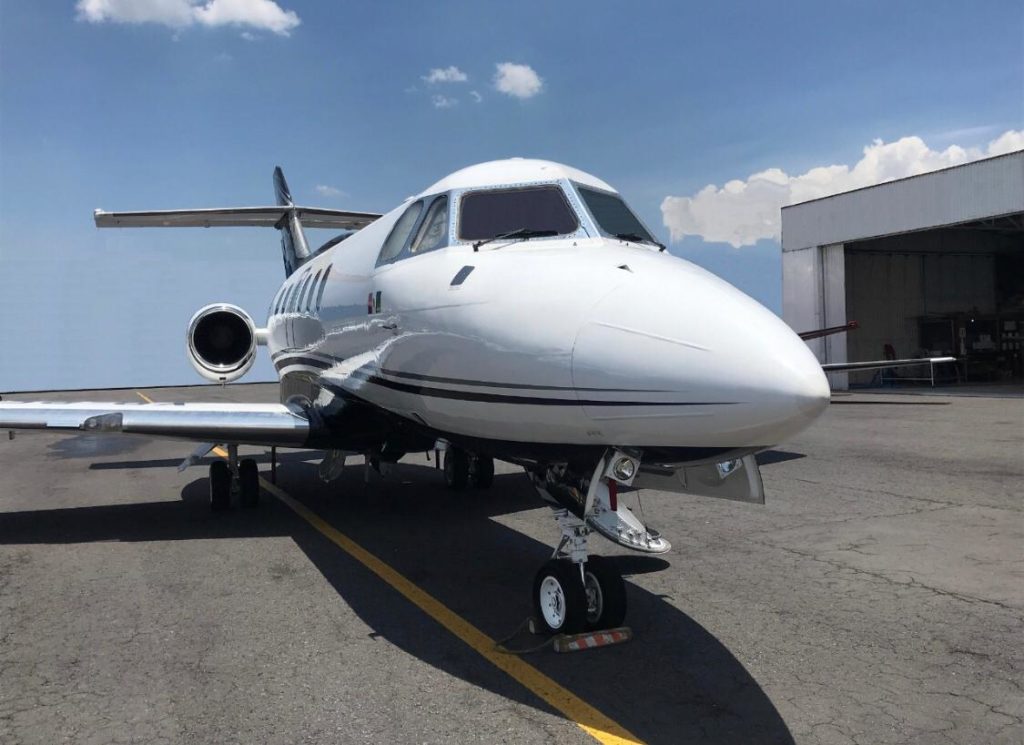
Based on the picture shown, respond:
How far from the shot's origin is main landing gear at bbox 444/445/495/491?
392 inches

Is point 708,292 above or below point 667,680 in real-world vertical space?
above

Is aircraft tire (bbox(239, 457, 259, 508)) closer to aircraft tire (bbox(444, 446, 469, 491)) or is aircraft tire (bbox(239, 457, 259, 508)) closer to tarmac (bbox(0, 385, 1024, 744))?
tarmac (bbox(0, 385, 1024, 744))

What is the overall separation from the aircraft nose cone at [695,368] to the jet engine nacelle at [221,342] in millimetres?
8979

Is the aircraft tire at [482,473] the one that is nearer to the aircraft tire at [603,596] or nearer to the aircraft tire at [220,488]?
the aircraft tire at [220,488]

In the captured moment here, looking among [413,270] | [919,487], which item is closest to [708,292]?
[413,270]

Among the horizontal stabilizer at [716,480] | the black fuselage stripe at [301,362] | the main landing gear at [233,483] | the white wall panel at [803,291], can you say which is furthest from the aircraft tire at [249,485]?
the white wall panel at [803,291]

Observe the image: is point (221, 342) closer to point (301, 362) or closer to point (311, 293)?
point (301, 362)

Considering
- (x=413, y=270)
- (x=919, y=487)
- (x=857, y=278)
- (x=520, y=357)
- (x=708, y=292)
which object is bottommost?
(x=919, y=487)

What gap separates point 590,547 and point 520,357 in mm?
3351

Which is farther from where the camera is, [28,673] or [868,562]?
[868,562]

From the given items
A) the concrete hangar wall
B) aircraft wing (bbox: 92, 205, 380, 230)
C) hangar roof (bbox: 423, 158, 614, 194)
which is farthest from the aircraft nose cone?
the concrete hangar wall

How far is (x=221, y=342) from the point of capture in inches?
464

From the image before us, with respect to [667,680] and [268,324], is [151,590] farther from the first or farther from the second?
[268,324]

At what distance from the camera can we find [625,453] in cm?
407
